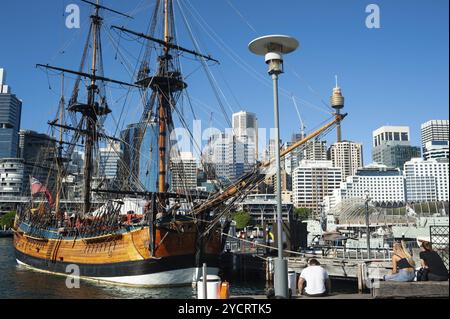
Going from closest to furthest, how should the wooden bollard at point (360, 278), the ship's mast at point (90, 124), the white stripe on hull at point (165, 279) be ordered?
the wooden bollard at point (360, 278) → the white stripe on hull at point (165, 279) → the ship's mast at point (90, 124)

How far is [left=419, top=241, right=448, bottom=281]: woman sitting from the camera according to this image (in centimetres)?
912

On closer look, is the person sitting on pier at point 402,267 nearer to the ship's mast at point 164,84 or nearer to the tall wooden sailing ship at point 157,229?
the tall wooden sailing ship at point 157,229

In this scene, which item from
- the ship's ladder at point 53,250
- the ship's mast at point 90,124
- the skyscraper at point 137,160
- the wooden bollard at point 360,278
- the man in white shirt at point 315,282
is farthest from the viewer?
the ship's mast at point 90,124

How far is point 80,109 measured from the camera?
46.9m

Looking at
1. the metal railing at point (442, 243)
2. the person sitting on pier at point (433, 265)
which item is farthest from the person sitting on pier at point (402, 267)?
the metal railing at point (442, 243)

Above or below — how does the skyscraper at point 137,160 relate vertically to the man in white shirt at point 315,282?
above

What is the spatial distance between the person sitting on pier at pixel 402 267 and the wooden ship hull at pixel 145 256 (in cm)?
2017

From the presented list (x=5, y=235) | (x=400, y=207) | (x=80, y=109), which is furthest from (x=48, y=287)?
(x=5, y=235)

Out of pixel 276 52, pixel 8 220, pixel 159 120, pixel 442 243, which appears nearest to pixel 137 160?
pixel 159 120

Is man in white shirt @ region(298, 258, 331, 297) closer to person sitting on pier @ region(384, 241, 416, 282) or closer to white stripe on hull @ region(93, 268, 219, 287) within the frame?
person sitting on pier @ region(384, 241, 416, 282)

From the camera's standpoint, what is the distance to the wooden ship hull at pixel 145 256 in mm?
28328

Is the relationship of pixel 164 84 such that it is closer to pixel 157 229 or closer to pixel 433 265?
pixel 157 229

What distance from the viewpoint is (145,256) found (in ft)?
93.2

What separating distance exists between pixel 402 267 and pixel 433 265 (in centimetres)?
68
